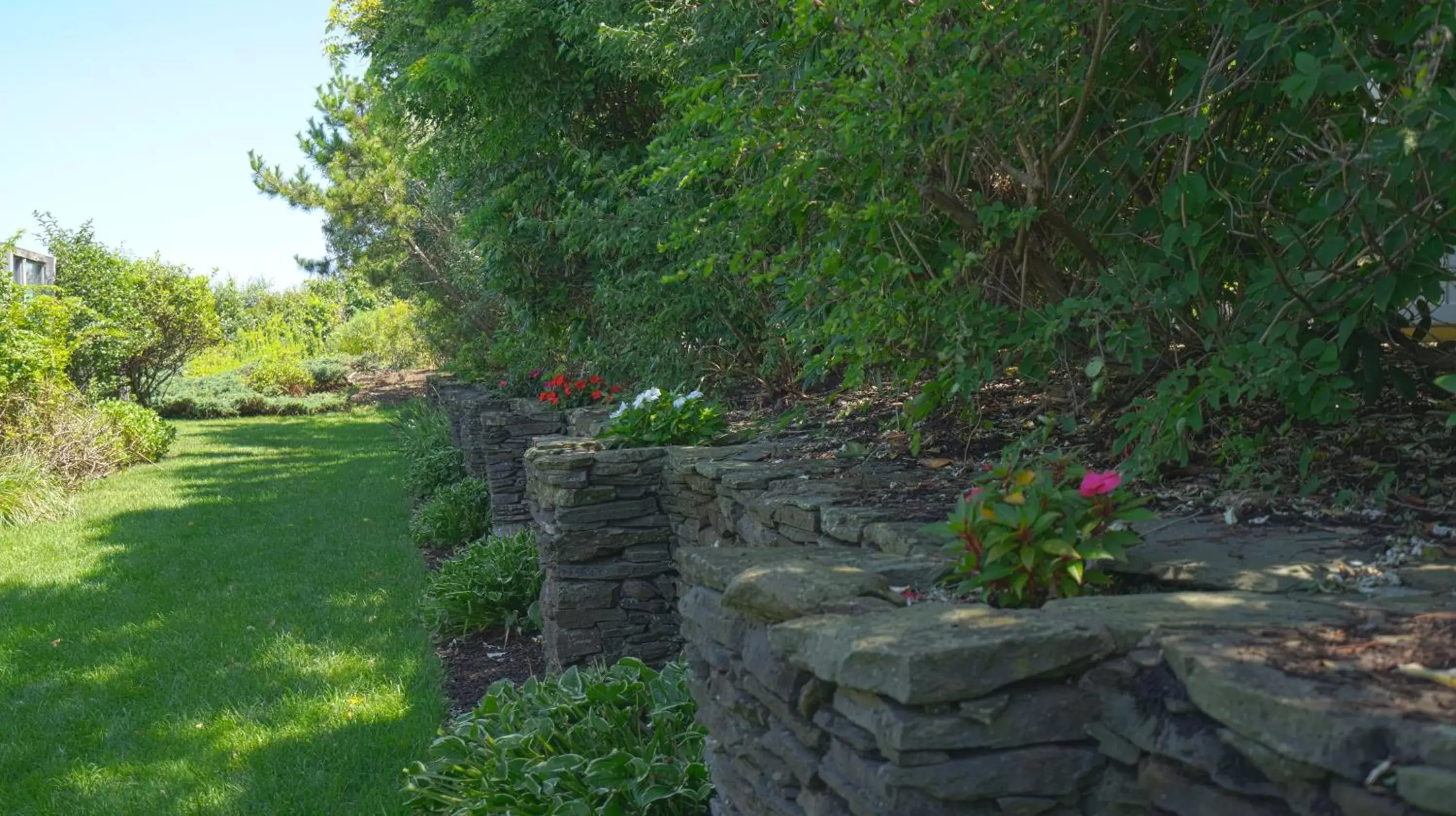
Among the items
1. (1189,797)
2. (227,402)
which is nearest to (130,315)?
(227,402)

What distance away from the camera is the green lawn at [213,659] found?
4.66 metres

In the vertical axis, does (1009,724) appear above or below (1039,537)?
below

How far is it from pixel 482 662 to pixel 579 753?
2.35m

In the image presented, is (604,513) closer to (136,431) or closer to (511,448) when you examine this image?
(511,448)

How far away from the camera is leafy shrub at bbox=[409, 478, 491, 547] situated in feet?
31.3

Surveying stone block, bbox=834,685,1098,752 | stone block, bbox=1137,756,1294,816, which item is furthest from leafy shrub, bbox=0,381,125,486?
stone block, bbox=1137,756,1294,816

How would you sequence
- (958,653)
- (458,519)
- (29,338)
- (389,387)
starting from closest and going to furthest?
1. (958,653)
2. (458,519)
3. (29,338)
4. (389,387)

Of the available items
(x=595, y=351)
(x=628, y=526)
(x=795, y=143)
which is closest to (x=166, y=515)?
(x=595, y=351)

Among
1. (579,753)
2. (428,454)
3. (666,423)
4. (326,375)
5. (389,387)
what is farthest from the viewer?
(326,375)

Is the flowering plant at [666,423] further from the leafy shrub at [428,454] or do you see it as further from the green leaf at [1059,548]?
the leafy shrub at [428,454]

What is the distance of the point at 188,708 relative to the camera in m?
5.50

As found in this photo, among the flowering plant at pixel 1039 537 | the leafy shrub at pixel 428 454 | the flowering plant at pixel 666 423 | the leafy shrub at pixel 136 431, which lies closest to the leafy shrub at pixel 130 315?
the leafy shrub at pixel 136 431

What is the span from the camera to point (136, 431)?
15.1 metres

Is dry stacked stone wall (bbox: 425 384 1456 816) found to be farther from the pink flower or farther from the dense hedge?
the dense hedge
